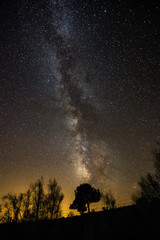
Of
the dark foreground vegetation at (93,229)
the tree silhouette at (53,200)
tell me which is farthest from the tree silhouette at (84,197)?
the dark foreground vegetation at (93,229)

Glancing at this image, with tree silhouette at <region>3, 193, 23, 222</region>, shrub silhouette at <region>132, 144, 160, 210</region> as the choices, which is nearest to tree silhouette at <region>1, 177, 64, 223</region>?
tree silhouette at <region>3, 193, 23, 222</region>

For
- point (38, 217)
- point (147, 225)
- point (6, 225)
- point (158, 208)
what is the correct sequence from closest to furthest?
point (147, 225)
point (158, 208)
point (6, 225)
point (38, 217)

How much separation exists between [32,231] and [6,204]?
21.5m

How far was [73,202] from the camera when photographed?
78.5 feet

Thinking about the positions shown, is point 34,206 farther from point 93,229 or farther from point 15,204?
point 93,229

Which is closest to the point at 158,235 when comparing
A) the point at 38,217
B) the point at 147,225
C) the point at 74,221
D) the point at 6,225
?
the point at 147,225

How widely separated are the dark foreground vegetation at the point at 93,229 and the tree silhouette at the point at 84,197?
2141 cm

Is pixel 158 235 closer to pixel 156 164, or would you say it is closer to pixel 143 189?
pixel 156 164

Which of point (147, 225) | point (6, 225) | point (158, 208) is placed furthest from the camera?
point (6, 225)

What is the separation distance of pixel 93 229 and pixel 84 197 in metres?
23.1

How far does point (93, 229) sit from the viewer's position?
3744mm

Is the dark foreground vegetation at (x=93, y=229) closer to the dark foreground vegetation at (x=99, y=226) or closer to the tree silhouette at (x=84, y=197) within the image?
the dark foreground vegetation at (x=99, y=226)

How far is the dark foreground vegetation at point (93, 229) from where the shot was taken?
126 inches

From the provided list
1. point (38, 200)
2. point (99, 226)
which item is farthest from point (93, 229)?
point (38, 200)
